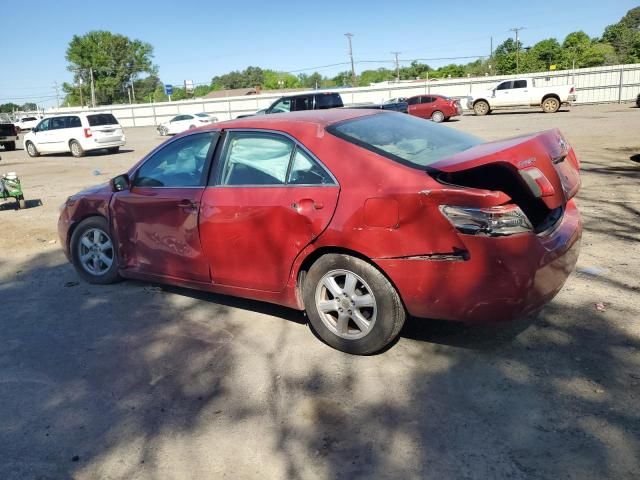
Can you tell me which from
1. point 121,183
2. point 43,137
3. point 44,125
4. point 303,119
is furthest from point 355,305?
point 44,125

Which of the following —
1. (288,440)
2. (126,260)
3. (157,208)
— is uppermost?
(157,208)

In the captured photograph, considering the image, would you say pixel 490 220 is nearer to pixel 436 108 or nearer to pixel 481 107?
pixel 436 108

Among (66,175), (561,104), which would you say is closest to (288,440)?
(66,175)

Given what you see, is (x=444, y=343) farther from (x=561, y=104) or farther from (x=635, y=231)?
(x=561, y=104)

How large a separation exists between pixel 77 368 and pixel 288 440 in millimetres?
1833

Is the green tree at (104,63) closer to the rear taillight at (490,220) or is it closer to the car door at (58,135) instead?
the car door at (58,135)

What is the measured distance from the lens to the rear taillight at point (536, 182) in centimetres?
325

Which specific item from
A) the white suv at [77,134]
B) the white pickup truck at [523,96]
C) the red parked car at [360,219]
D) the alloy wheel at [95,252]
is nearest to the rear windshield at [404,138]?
the red parked car at [360,219]

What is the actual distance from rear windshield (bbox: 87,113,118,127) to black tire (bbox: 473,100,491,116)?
69.3ft

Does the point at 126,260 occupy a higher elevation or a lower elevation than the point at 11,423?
higher

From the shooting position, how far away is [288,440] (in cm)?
295

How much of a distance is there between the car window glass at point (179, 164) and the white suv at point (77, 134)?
1809cm

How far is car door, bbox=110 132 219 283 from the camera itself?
14.7 feet

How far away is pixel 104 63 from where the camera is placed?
97625 mm
